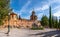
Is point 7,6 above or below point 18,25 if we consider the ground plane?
above

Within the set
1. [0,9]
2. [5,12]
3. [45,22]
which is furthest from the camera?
[45,22]

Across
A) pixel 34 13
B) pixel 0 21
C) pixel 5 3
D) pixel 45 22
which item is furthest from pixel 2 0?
pixel 45 22

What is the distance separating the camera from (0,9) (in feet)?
83.9

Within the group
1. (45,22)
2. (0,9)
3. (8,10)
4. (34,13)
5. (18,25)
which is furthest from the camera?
(45,22)

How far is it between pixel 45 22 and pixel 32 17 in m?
12.0

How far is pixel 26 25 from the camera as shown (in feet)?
172

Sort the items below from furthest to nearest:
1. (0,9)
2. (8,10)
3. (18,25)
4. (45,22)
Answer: (45,22) < (18,25) < (8,10) < (0,9)

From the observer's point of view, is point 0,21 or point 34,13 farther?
point 34,13

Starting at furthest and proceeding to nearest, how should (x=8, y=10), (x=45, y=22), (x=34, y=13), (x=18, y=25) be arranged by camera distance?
1. (x=45, y=22)
2. (x=34, y=13)
3. (x=18, y=25)
4. (x=8, y=10)

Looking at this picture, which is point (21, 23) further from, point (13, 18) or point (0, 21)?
point (0, 21)

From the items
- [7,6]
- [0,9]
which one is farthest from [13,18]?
[0,9]

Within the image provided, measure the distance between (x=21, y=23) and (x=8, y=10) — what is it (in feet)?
75.1

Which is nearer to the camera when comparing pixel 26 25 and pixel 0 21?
pixel 0 21

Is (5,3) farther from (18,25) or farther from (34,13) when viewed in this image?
(34,13)
